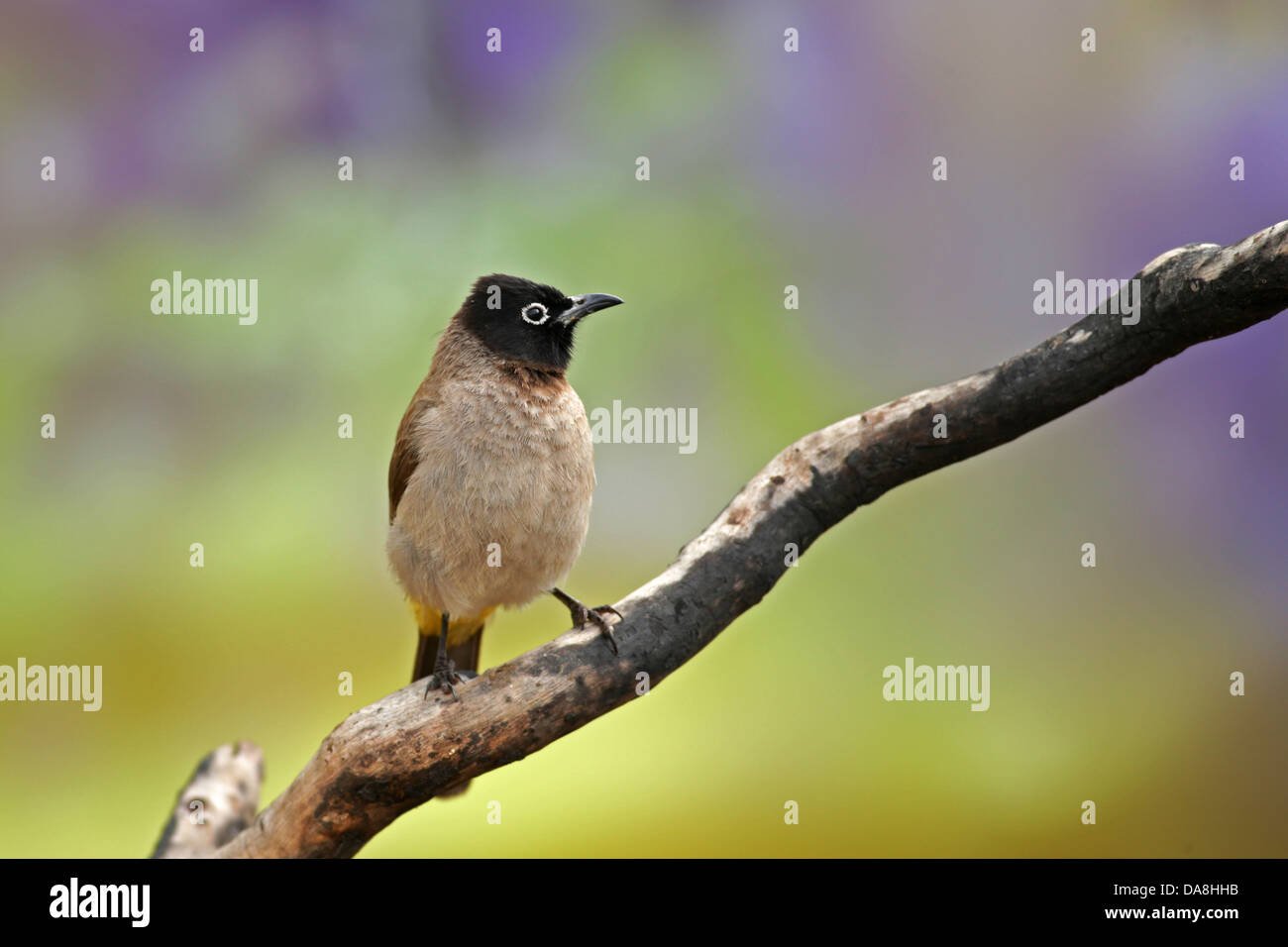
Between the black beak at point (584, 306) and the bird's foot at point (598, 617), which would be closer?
the bird's foot at point (598, 617)

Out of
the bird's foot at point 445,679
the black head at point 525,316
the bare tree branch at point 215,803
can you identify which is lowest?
the bare tree branch at point 215,803

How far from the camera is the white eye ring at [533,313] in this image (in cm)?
404

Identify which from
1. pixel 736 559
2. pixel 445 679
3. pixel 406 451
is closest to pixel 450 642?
pixel 445 679

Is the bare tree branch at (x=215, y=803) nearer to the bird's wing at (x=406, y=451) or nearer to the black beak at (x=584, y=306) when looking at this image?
the bird's wing at (x=406, y=451)

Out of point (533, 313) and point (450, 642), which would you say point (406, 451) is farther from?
point (450, 642)

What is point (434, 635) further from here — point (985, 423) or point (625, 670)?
point (985, 423)

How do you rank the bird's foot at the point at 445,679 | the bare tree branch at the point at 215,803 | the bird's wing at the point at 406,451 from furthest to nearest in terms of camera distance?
the bare tree branch at the point at 215,803
the bird's wing at the point at 406,451
the bird's foot at the point at 445,679

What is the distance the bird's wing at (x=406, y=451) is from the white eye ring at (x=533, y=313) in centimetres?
47

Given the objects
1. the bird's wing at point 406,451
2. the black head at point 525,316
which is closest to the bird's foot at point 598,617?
the bird's wing at point 406,451

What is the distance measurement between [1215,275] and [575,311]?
2182 millimetres

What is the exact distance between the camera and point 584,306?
4.11 m

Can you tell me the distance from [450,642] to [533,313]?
135 centimetres
